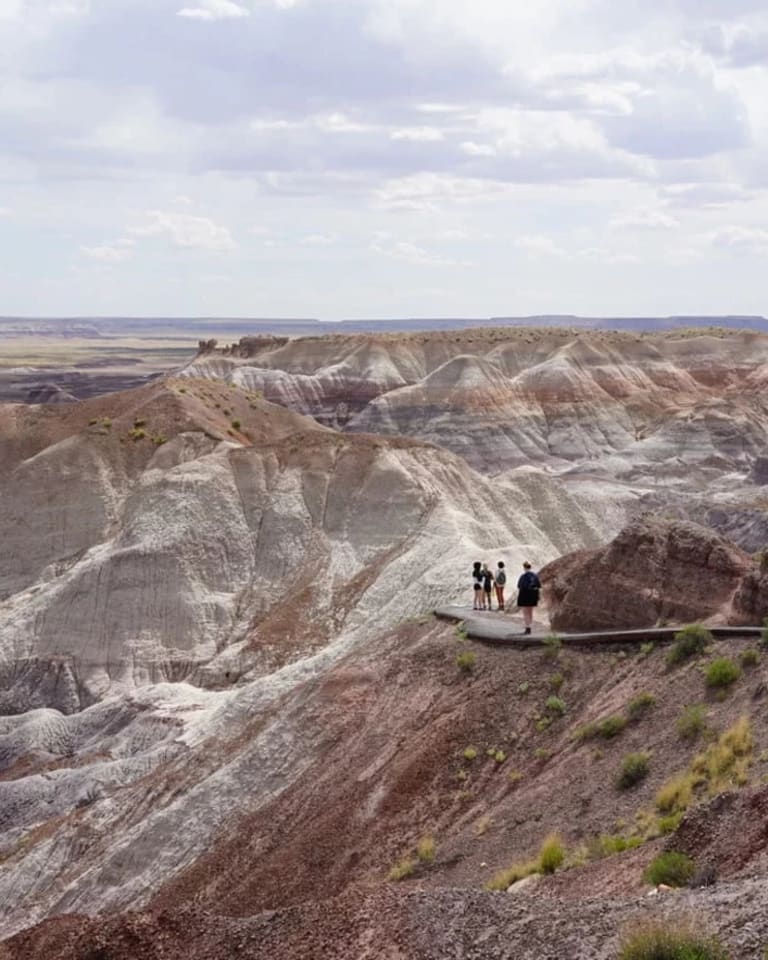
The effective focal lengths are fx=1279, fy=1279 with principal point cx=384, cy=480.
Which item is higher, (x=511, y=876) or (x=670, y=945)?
(x=670, y=945)

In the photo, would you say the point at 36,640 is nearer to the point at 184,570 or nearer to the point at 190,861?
the point at 184,570

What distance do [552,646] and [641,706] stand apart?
4.33 meters

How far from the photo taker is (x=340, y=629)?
4322cm

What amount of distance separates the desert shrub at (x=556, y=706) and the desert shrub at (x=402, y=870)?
4.74m

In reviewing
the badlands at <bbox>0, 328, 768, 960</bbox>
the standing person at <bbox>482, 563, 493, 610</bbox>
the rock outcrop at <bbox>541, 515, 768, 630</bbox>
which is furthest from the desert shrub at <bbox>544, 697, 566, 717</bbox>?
the standing person at <bbox>482, 563, 493, 610</bbox>

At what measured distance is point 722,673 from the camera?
20812 mm

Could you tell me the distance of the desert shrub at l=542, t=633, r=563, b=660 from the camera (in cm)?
2542

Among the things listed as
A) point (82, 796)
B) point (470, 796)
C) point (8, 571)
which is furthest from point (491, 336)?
point (470, 796)

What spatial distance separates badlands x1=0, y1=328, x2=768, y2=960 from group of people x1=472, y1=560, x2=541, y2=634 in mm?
617

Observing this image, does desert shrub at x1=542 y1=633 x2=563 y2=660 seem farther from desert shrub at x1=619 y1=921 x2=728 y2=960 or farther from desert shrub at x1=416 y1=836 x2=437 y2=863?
desert shrub at x1=619 y1=921 x2=728 y2=960

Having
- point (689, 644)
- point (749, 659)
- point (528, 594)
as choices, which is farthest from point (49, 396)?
point (749, 659)

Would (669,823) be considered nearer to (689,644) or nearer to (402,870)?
(402,870)

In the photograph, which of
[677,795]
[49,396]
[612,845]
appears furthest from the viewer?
[49,396]

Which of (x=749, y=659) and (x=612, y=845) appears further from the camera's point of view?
(x=749, y=659)
